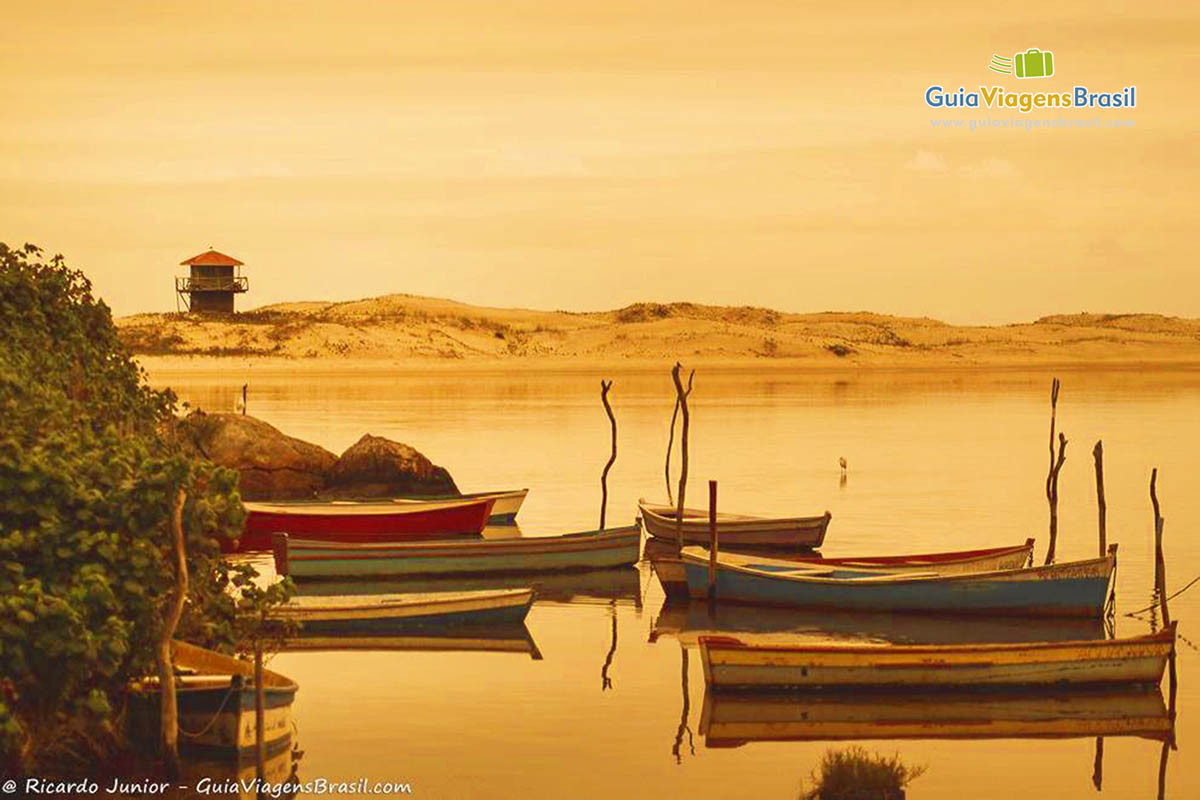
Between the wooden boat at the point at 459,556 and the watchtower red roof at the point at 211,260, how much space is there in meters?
96.8

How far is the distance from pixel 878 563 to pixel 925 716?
8876 millimetres

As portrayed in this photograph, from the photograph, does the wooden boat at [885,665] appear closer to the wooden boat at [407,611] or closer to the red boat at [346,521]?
the wooden boat at [407,611]

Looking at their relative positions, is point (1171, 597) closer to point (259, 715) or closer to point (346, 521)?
point (346, 521)

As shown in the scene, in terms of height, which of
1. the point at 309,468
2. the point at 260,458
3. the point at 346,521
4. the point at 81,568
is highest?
the point at 81,568

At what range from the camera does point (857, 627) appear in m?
28.8

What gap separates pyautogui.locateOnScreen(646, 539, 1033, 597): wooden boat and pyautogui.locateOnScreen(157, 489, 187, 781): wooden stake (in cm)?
1327

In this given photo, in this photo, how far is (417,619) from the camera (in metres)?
27.0

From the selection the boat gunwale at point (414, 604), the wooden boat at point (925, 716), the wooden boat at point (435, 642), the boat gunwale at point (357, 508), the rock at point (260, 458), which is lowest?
the wooden boat at point (925, 716)

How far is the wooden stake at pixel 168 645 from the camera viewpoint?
1825 centimetres

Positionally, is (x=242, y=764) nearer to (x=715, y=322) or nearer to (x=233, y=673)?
(x=233, y=673)

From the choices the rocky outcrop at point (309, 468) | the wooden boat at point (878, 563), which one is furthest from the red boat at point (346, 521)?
the wooden boat at point (878, 563)

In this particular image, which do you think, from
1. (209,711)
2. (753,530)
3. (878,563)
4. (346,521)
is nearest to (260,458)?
(346,521)

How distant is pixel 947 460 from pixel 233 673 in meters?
45.5

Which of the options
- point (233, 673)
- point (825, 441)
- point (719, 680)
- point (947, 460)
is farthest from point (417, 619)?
point (825, 441)
